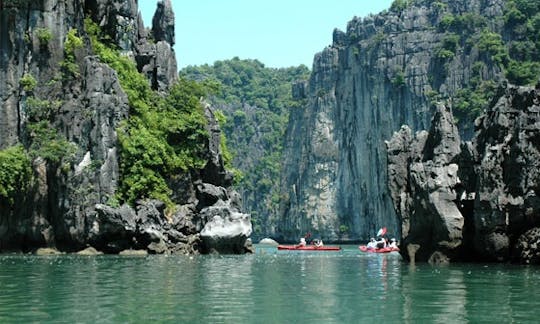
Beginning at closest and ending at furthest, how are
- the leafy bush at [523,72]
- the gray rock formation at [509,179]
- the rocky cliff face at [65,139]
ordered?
1. the gray rock formation at [509,179]
2. the rocky cliff face at [65,139]
3. the leafy bush at [523,72]

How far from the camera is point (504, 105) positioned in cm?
3219

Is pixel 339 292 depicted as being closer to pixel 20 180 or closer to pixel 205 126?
pixel 20 180

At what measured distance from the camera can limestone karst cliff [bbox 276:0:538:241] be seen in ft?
299

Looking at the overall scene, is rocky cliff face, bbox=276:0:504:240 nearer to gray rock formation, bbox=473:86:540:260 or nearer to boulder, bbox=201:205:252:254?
boulder, bbox=201:205:252:254

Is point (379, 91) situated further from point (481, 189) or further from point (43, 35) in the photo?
point (481, 189)

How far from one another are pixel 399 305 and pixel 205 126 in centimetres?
3529

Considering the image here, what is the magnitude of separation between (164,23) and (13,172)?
Answer: 18.8 m

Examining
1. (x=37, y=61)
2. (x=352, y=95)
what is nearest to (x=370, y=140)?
(x=352, y=95)

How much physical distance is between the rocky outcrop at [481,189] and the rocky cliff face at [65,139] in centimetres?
1284

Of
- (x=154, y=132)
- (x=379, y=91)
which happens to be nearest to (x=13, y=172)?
(x=154, y=132)

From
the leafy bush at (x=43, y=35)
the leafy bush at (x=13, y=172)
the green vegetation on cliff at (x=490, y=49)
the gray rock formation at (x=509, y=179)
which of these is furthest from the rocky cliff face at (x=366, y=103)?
the gray rock formation at (x=509, y=179)

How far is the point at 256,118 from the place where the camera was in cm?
15775

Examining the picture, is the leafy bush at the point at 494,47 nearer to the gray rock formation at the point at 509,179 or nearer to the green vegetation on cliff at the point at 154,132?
the green vegetation on cliff at the point at 154,132

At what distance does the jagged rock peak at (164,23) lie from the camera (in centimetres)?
5600
